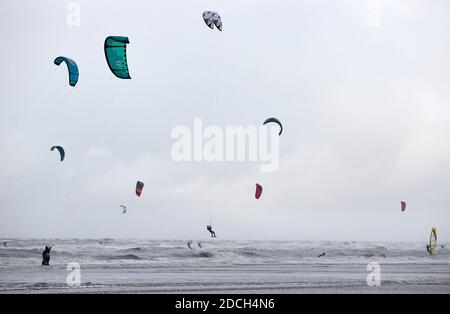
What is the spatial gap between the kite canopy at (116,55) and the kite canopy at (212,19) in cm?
265

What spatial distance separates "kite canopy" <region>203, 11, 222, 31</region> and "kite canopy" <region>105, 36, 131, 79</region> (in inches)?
104

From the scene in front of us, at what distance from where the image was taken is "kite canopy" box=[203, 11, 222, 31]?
1806cm

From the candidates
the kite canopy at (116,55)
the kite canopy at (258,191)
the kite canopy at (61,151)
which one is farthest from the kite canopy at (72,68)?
the kite canopy at (258,191)

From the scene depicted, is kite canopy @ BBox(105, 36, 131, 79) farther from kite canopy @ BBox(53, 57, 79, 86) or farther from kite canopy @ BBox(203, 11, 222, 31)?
kite canopy @ BBox(203, 11, 222, 31)

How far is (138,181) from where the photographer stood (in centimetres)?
2714

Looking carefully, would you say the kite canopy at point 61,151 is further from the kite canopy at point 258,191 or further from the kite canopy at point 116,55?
the kite canopy at point 258,191

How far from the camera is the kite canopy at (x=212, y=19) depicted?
18.1 meters

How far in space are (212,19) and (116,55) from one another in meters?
3.16

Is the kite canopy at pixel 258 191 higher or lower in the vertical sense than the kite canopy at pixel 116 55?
lower

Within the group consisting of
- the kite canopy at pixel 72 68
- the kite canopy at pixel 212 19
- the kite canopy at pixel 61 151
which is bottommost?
the kite canopy at pixel 61 151

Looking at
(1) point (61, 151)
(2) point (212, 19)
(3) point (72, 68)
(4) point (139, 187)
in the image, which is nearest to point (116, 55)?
(3) point (72, 68)

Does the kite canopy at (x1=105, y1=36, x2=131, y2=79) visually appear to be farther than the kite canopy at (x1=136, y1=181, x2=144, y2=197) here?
No

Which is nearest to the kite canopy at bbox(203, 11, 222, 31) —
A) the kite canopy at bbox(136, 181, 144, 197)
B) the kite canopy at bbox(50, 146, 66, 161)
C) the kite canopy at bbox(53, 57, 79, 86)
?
the kite canopy at bbox(53, 57, 79, 86)
